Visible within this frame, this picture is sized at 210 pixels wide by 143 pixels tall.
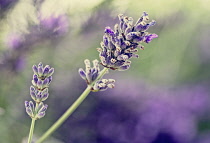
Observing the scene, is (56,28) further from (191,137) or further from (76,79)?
(191,137)

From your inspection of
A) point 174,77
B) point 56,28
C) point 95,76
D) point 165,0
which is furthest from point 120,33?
point 165,0

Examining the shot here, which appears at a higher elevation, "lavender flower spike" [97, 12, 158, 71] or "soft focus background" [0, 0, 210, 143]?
"soft focus background" [0, 0, 210, 143]

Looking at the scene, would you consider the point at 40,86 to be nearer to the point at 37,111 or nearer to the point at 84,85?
the point at 37,111

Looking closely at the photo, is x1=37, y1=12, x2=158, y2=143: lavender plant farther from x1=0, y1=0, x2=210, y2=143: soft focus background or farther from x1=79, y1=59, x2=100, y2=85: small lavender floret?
x1=0, y1=0, x2=210, y2=143: soft focus background

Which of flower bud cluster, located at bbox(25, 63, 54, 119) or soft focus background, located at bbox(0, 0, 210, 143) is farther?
soft focus background, located at bbox(0, 0, 210, 143)

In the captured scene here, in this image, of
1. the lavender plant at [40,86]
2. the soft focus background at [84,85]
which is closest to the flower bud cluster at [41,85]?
the lavender plant at [40,86]

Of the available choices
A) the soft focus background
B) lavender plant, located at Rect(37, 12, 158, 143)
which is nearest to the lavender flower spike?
lavender plant, located at Rect(37, 12, 158, 143)
